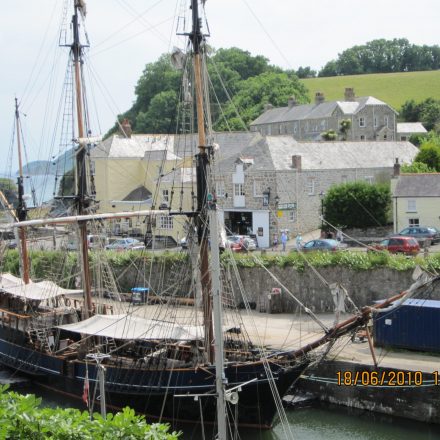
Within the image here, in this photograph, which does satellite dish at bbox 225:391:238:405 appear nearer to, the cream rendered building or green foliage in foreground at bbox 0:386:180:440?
green foliage in foreground at bbox 0:386:180:440

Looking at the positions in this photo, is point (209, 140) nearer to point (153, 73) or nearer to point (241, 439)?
point (241, 439)

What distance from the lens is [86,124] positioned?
3384cm

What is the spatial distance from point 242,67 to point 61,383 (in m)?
96.6

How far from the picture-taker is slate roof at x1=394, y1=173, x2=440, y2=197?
49.4 meters

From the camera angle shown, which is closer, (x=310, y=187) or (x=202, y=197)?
(x=202, y=197)

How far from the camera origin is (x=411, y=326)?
2766 centimetres

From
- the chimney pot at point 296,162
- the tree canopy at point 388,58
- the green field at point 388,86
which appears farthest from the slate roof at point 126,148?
the tree canopy at point 388,58

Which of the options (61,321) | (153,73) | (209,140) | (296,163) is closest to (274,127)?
→ (153,73)

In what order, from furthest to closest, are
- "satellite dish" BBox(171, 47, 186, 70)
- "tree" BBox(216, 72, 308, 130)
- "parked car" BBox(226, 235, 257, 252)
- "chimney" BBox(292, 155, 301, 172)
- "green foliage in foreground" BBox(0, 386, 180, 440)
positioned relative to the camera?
"tree" BBox(216, 72, 308, 130) → "chimney" BBox(292, 155, 301, 172) → "parked car" BBox(226, 235, 257, 252) → "satellite dish" BBox(171, 47, 186, 70) → "green foliage in foreground" BBox(0, 386, 180, 440)

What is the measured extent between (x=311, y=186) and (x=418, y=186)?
7.05 metres

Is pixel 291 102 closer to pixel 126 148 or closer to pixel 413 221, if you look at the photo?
pixel 126 148

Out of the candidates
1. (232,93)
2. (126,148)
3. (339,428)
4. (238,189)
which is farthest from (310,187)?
(232,93)

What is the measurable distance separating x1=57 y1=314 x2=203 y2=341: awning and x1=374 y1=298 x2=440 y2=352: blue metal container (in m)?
6.04

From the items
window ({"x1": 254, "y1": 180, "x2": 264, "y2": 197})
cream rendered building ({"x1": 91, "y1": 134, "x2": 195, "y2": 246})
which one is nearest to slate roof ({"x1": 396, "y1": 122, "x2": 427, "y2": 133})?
cream rendered building ({"x1": 91, "y1": 134, "x2": 195, "y2": 246})
